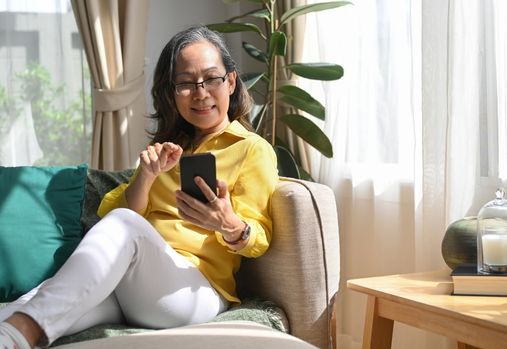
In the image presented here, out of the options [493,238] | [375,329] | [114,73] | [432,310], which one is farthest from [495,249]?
[114,73]

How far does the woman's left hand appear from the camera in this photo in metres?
1.99

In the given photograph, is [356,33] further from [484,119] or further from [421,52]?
[484,119]

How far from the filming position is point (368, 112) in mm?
3027

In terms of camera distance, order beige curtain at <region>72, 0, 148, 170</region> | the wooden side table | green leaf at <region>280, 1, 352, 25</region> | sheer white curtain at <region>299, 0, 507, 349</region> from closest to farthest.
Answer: the wooden side table < sheer white curtain at <region>299, 0, 507, 349</region> < green leaf at <region>280, 1, 352, 25</region> < beige curtain at <region>72, 0, 148, 170</region>

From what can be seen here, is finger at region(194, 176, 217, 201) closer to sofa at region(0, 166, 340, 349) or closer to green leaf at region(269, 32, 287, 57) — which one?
sofa at region(0, 166, 340, 349)

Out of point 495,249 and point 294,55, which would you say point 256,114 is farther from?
point 495,249

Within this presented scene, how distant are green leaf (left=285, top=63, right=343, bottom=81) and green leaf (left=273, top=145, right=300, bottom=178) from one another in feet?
1.01

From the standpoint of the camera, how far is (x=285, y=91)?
3.09 meters

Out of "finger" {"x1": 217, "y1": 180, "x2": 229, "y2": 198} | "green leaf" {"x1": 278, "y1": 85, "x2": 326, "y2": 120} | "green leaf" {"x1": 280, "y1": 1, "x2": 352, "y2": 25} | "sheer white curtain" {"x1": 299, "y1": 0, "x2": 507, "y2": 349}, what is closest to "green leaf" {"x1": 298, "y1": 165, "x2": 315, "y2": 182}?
"sheer white curtain" {"x1": 299, "y1": 0, "x2": 507, "y2": 349}

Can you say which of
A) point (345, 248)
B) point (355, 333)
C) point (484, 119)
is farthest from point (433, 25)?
point (355, 333)

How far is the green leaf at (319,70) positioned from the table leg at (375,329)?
3.38 ft

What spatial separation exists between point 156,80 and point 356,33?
3.28ft

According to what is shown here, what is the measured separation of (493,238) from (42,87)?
2.04 metres

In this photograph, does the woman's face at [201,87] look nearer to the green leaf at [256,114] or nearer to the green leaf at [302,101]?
the green leaf at [302,101]
